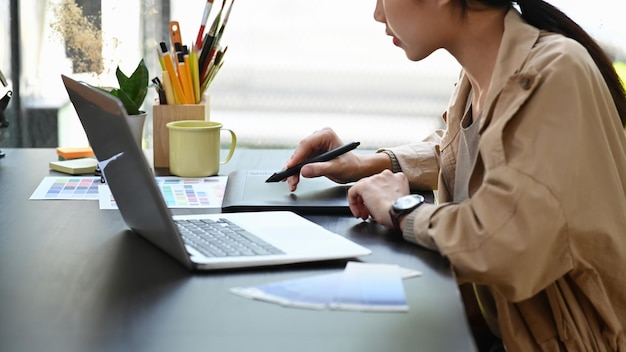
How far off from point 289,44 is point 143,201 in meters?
1.65

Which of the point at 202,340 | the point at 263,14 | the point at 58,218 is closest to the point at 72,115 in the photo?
the point at 263,14

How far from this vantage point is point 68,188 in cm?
151

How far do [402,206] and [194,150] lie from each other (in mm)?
576

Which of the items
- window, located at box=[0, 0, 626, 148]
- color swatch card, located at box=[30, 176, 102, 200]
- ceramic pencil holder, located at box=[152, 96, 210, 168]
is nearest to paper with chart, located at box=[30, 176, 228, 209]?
color swatch card, located at box=[30, 176, 102, 200]

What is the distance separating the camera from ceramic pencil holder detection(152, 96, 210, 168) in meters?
1.71

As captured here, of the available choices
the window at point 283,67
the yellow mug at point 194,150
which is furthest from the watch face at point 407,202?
the window at point 283,67

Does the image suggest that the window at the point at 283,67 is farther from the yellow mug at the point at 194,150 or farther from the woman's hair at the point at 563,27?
the woman's hair at the point at 563,27

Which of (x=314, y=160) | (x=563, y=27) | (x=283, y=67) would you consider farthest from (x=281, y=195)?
(x=283, y=67)

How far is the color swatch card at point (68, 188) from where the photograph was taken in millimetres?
1448

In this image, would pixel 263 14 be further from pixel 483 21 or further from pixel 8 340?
pixel 8 340

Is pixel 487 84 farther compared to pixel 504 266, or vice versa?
pixel 487 84

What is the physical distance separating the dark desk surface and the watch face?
0.14 ft

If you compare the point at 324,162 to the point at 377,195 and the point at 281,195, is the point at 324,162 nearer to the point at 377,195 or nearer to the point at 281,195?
the point at 281,195

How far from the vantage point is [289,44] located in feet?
8.68
